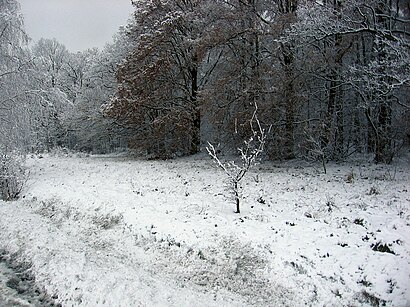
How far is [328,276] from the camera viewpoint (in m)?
5.66

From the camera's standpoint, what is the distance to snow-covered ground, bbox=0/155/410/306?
540cm

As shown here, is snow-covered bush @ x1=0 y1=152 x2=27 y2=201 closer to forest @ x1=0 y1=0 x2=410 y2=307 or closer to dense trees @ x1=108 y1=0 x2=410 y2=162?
forest @ x1=0 y1=0 x2=410 y2=307

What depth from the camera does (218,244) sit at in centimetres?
681

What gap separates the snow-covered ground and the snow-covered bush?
3.47 ft

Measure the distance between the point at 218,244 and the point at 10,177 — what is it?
941cm

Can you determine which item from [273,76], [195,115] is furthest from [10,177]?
[195,115]

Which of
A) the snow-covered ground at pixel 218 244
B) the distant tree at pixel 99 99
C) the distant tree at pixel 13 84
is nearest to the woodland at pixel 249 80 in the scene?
the distant tree at pixel 13 84

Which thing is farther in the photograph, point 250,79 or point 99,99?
point 99,99

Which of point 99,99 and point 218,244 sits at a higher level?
point 99,99

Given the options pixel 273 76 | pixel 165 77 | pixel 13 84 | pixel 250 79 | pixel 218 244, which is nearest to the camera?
pixel 218 244

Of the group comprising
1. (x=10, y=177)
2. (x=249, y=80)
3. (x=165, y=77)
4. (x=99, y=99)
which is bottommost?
(x=10, y=177)

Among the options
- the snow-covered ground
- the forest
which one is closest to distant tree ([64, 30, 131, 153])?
the forest

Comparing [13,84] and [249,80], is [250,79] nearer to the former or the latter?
[249,80]

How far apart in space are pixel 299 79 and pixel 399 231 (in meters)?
10.9
